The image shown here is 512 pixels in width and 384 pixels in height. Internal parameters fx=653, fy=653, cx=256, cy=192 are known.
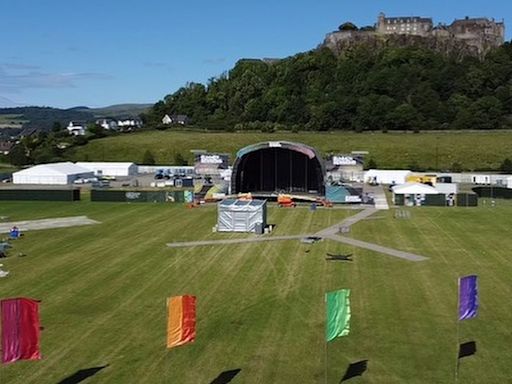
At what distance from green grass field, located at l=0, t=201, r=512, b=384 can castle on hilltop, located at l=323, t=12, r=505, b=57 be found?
134m

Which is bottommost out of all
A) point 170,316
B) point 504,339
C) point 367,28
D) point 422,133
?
point 504,339

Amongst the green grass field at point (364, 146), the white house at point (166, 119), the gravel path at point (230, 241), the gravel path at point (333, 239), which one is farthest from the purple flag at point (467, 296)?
the white house at point (166, 119)

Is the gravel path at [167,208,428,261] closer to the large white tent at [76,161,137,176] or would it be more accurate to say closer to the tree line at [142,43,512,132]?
the large white tent at [76,161,137,176]

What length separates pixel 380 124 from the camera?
135 m

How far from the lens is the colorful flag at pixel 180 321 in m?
18.0

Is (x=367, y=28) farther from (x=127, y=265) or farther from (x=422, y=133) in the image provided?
(x=127, y=265)

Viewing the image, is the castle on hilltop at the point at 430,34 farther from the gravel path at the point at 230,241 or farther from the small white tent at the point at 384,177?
the gravel path at the point at 230,241

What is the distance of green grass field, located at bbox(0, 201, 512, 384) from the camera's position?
20062 mm

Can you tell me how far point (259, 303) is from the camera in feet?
88.7

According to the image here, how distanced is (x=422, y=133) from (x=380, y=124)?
1055 centimetres

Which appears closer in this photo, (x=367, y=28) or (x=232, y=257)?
(x=232, y=257)

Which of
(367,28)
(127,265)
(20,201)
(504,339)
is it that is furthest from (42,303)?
(367,28)

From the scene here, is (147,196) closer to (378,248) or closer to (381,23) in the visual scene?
(378,248)

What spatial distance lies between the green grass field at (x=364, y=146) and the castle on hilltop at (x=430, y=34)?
53.3 m
